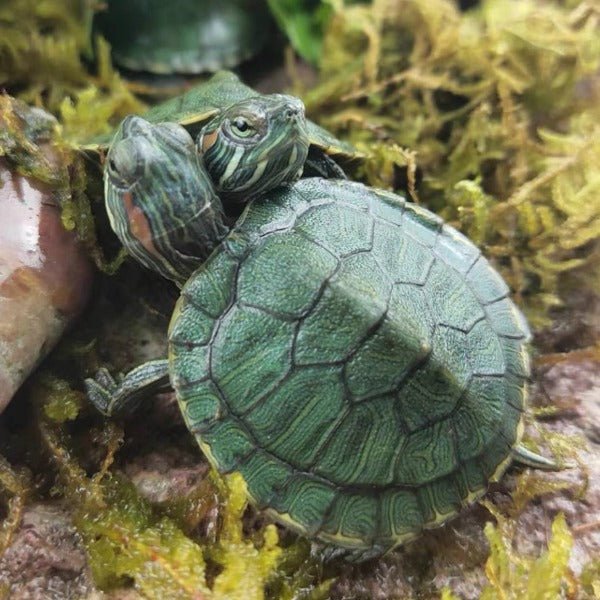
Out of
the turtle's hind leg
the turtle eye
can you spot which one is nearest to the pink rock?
the turtle eye

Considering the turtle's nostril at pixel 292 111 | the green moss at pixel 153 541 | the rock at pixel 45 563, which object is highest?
the turtle's nostril at pixel 292 111

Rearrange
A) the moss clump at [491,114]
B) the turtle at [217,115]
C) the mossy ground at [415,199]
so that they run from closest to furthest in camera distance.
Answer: the mossy ground at [415,199] < the turtle at [217,115] < the moss clump at [491,114]

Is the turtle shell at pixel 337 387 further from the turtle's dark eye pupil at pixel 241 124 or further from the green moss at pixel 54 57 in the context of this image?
the green moss at pixel 54 57

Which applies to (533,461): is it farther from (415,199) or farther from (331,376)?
(415,199)

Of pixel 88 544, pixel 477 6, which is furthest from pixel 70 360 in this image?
pixel 477 6

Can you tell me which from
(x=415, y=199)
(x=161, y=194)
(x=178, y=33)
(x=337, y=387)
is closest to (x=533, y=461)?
(x=337, y=387)

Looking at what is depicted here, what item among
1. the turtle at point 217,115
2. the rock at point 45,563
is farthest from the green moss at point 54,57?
the rock at point 45,563

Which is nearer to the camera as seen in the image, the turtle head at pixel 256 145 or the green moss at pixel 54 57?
the turtle head at pixel 256 145
